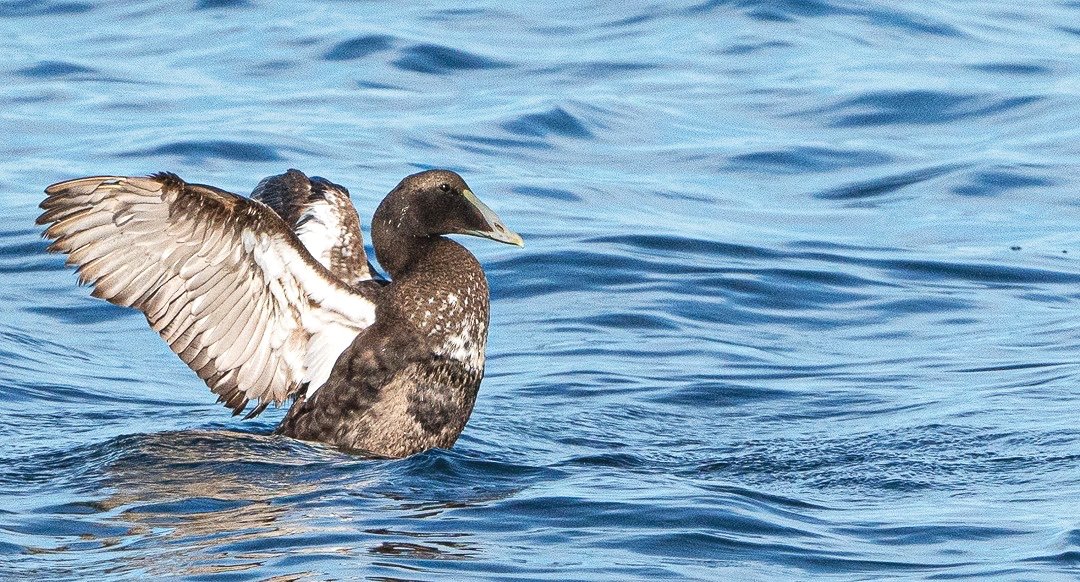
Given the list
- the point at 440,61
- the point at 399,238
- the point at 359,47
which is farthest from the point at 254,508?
the point at 359,47

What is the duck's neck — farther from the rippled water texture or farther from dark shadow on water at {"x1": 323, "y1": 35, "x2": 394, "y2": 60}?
dark shadow on water at {"x1": 323, "y1": 35, "x2": 394, "y2": 60}

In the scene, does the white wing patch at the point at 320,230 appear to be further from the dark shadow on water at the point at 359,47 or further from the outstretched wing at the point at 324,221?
the dark shadow on water at the point at 359,47

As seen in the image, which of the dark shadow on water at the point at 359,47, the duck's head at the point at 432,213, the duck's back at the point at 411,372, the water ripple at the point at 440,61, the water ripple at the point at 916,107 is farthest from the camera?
the dark shadow on water at the point at 359,47

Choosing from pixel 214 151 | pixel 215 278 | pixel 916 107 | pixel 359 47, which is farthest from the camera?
pixel 359 47

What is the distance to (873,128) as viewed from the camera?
13.5 meters

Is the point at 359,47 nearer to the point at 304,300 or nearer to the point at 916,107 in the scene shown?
the point at 916,107

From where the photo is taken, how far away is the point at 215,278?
6.19m

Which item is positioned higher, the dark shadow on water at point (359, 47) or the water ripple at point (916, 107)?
the dark shadow on water at point (359, 47)

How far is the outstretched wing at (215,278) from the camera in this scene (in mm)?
5941

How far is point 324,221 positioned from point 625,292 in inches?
109

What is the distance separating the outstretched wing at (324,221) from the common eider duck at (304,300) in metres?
0.37

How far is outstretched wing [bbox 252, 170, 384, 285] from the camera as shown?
705 cm

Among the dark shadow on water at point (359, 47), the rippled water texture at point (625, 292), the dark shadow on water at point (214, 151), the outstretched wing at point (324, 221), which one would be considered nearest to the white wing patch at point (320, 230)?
the outstretched wing at point (324, 221)

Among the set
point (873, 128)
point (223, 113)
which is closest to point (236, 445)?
point (223, 113)
